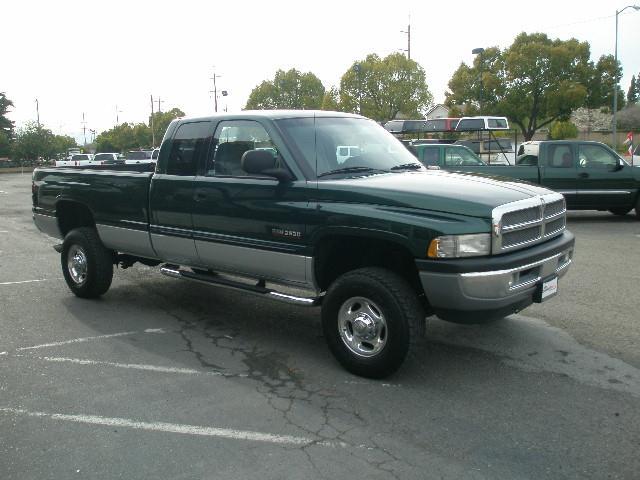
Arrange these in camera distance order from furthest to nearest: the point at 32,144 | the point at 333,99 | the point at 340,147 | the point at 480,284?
the point at 32,144 < the point at 333,99 < the point at 340,147 < the point at 480,284

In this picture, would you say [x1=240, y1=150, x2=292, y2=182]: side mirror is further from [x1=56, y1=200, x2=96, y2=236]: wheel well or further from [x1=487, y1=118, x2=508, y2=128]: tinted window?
[x1=487, y1=118, x2=508, y2=128]: tinted window

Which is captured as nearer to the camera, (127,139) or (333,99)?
(333,99)

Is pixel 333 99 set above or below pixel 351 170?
above

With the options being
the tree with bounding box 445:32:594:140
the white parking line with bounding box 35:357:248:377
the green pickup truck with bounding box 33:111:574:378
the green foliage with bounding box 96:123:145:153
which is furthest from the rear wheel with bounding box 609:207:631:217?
the green foliage with bounding box 96:123:145:153

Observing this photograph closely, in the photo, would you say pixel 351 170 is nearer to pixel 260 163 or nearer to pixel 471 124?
pixel 260 163

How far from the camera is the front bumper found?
166 inches

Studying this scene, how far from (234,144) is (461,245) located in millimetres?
2438

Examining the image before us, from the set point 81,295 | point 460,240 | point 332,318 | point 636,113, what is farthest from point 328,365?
point 636,113

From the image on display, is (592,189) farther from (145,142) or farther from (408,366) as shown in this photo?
(145,142)

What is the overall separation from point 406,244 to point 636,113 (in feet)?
238

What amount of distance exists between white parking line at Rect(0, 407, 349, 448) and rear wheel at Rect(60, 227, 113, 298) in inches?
114

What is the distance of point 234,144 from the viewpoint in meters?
5.74

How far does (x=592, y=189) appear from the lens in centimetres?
1377

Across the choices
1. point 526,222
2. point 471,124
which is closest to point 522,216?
point 526,222
